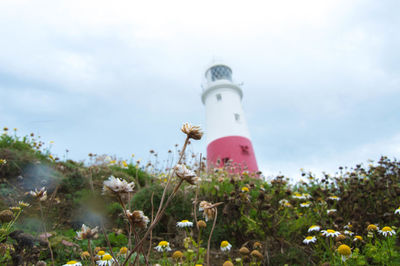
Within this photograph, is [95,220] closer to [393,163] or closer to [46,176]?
[46,176]

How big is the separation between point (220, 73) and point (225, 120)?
193 inches

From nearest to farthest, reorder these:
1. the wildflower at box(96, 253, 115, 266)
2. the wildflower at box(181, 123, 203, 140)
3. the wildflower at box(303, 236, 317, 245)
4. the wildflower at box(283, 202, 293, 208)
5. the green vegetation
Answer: the wildflower at box(181, 123, 203, 140) → the wildflower at box(96, 253, 115, 266) → the green vegetation → the wildflower at box(303, 236, 317, 245) → the wildflower at box(283, 202, 293, 208)

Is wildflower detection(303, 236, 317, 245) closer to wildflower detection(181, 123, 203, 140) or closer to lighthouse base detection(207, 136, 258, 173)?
wildflower detection(181, 123, 203, 140)

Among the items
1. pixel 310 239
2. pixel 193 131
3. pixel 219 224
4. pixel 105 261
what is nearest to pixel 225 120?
pixel 219 224

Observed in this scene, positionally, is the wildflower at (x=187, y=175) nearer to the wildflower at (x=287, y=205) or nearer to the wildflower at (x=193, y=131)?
the wildflower at (x=193, y=131)

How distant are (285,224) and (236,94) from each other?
47.1ft

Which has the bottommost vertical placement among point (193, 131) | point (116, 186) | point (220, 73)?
point (116, 186)

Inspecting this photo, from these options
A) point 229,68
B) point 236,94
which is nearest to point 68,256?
point 236,94

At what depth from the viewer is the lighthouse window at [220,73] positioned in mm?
18500

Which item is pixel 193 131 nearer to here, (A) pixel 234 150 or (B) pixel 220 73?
(A) pixel 234 150

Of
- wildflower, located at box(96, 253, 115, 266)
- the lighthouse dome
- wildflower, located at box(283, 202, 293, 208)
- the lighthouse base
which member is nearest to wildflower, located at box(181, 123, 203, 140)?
wildflower, located at box(96, 253, 115, 266)

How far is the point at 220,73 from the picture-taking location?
736 inches

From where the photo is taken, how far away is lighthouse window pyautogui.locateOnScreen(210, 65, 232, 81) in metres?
18.5

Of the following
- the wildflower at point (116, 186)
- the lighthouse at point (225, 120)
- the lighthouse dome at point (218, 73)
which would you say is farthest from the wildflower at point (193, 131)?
the lighthouse dome at point (218, 73)
